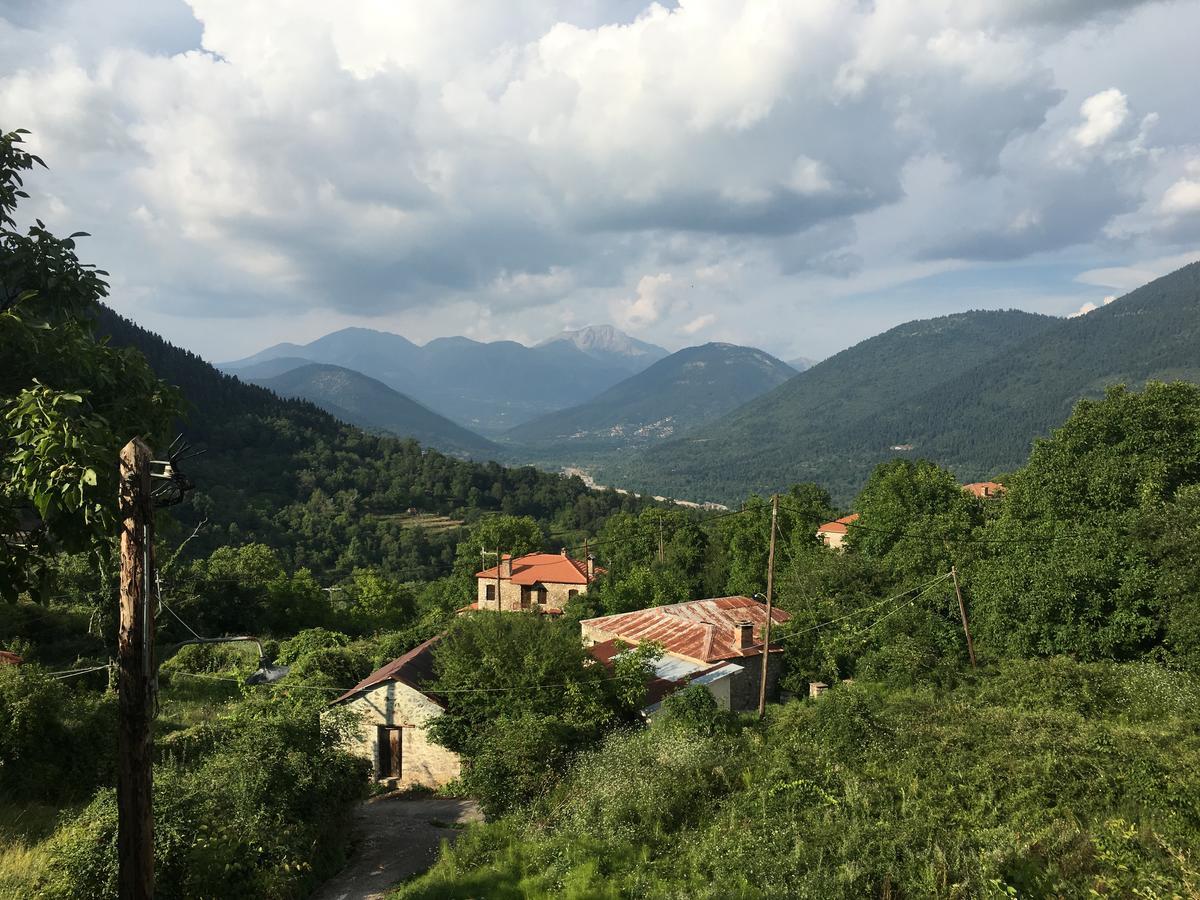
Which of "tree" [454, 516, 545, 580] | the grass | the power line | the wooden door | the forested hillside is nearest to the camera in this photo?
the grass

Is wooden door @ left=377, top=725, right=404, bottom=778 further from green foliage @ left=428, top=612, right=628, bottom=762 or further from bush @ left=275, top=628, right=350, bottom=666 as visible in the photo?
bush @ left=275, top=628, right=350, bottom=666

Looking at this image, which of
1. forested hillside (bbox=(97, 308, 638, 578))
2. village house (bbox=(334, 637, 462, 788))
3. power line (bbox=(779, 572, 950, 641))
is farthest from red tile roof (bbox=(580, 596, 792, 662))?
forested hillside (bbox=(97, 308, 638, 578))

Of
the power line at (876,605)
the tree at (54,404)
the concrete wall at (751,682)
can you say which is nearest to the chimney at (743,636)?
the concrete wall at (751,682)

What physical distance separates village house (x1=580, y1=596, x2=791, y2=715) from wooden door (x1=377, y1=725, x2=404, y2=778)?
20.1 feet

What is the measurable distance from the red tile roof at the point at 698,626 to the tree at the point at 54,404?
1940 cm

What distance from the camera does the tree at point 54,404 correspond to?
15.6ft

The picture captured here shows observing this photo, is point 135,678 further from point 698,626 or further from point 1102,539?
point 1102,539

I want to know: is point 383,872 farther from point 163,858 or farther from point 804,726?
point 804,726

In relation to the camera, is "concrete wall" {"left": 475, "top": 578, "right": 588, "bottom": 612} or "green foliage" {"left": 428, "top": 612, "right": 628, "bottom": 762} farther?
"concrete wall" {"left": 475, "top": 578, "right": 588, "bottom": 612}

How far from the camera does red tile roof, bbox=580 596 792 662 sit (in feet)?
84.1

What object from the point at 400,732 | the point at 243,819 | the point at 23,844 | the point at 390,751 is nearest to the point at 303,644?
the point at 390,751

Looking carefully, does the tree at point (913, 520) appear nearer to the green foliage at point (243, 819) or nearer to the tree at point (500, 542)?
the green foliage at point (243, 819)

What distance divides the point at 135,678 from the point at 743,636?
914 inches

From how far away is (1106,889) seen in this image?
918cm
